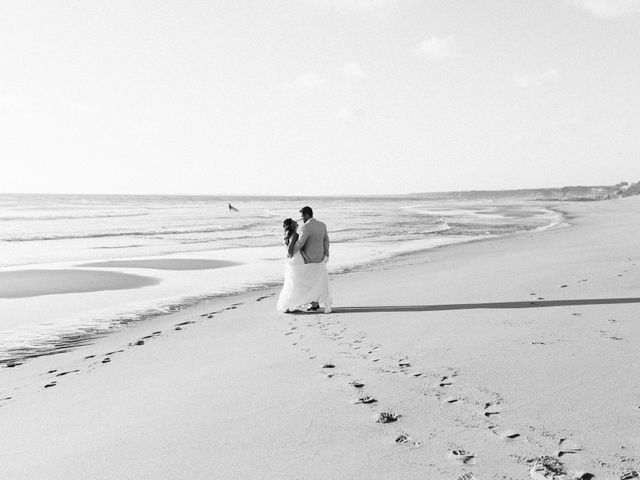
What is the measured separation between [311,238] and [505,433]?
251 inches

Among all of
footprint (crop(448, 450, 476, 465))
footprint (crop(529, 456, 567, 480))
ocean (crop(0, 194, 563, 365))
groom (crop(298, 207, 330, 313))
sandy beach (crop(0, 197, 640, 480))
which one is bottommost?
ocean (crop(0, 194, 563, 365))

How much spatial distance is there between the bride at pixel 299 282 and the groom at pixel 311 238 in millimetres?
93

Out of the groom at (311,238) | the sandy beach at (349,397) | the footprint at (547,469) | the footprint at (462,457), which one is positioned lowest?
the sandy beach at (349,397)

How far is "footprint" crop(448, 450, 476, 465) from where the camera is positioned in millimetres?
3078

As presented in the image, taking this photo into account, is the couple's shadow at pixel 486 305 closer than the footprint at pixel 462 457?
No

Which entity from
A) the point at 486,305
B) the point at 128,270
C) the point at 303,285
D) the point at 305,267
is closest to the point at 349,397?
the point at 486,305

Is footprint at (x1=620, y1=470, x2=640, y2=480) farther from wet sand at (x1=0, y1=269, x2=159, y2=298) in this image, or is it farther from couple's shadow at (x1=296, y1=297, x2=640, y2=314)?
wet sand at (x1=0, y1=269, x2=159, y2=298)

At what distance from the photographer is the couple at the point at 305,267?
9.14 meters

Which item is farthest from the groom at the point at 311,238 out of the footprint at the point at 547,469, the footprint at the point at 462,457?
the footprint at the point at 547,469

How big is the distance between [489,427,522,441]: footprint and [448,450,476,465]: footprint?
33 cm

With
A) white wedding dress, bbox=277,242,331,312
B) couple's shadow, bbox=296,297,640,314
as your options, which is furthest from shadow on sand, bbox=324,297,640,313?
white wedding dress, bbox=277,242,331,312

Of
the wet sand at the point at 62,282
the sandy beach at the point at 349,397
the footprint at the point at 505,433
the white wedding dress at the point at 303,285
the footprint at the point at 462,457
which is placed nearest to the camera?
the footprint at the point at 462,457

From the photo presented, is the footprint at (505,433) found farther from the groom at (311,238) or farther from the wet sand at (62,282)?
the wet sand at (62,282)

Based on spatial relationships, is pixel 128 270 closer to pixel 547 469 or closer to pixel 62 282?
pixel 62 282
